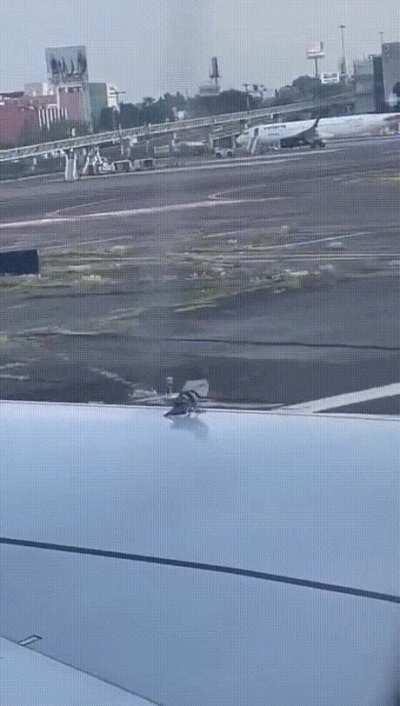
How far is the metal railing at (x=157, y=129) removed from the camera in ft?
8.38

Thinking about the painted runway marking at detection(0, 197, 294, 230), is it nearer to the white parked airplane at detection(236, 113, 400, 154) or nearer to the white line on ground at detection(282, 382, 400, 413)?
the white parked airplane at detection(236, 113, 400, 154)

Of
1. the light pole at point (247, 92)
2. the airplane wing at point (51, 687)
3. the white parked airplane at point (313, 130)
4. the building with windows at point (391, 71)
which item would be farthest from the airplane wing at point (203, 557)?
the white parked airplane at point (313, 130)

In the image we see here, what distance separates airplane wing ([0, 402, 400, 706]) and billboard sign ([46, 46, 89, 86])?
1.06m

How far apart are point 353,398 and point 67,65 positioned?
0.98 meters

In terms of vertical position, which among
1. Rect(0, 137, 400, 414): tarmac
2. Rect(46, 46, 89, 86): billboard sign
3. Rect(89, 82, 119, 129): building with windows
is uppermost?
Rect(46, 46, 89, 86): billboard sign

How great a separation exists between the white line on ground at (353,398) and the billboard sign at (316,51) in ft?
2.36

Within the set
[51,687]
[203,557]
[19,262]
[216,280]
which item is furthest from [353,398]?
[51,687]

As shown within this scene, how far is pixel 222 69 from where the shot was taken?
92.9 inches

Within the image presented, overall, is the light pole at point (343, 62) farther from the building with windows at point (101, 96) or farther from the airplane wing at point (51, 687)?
the airplane wing at point (51, 687)

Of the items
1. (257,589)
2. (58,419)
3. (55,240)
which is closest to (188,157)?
(55,240)

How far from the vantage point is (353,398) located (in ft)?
8.97

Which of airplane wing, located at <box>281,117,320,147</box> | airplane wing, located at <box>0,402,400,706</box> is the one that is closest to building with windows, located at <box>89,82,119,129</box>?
airplane wing, located at <box>281,117,320,147</box>

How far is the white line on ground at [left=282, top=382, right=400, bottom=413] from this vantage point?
259cm

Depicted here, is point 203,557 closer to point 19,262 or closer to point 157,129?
point 157,129
